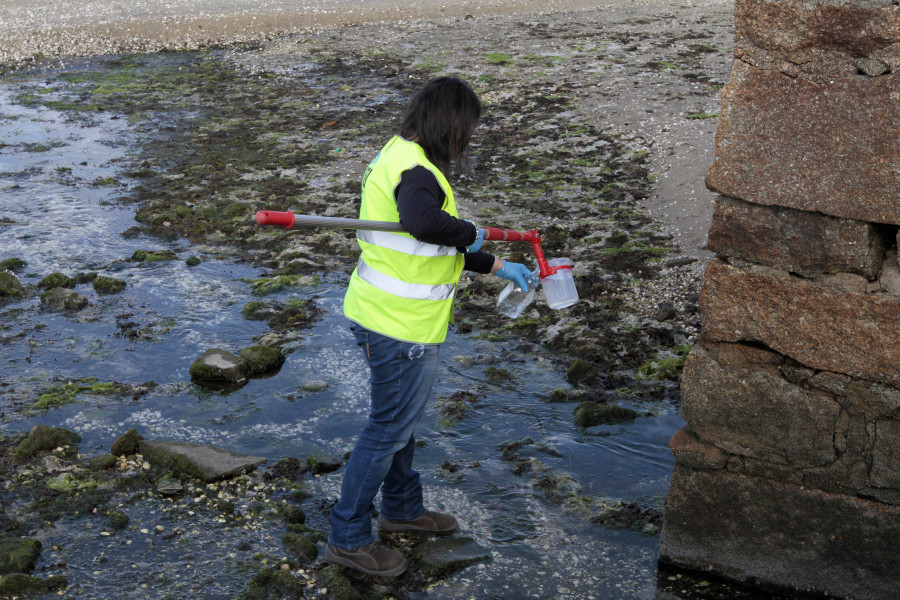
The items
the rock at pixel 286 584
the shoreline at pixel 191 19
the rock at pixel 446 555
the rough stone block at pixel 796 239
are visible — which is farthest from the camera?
the shoreline at pixel 191 19

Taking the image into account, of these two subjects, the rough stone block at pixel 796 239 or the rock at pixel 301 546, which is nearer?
the rough stone block at pixel 796 239

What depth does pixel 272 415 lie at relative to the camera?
19.0ft

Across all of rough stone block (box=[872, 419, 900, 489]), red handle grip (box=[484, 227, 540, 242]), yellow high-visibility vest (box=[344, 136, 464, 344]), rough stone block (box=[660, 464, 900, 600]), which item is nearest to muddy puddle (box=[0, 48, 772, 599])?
rough stone block (box=[660, 464, 900, 600])

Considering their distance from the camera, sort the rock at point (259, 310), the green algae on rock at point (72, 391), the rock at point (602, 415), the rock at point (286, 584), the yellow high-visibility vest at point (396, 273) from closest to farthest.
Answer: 1. the yellow high-visibility vest at point (396, 273)
2. the rock at point (286, 584)
3. the rock at point (602, 415)
4. the green algae on rock at point (72, 391)
5. the rock at point (259, 310)

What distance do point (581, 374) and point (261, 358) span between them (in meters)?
2.24

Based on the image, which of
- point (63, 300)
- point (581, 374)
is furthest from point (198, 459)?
point (63, 300)

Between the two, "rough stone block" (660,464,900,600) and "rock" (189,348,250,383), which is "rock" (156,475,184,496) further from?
"rough stone block" (660,464,900,600)

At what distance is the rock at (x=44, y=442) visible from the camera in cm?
507

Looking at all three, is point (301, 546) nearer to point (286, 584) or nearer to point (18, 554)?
point (286, 584)

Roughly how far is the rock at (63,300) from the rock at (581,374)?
159 inches

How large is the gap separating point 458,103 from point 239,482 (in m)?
2.45

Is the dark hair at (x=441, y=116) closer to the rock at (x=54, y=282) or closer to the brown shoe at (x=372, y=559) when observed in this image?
the brown shoe at (x=372, y=559)

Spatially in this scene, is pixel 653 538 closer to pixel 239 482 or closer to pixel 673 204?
pixel 239 482

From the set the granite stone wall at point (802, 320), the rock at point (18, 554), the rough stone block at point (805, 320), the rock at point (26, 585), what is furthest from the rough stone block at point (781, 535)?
the rock at point (18, 554)
